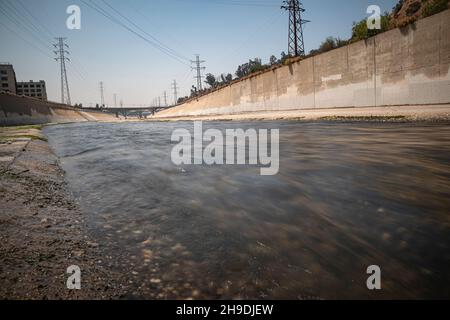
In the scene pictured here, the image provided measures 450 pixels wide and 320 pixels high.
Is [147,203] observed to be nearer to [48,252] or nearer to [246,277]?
[48,252]

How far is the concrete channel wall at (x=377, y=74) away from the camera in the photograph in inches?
545

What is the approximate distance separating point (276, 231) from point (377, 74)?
18.4 metres

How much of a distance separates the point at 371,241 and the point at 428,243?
372 mm

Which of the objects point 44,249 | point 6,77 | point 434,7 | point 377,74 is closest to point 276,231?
point 44,249

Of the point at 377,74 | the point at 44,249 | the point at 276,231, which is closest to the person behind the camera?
the point at 44,249

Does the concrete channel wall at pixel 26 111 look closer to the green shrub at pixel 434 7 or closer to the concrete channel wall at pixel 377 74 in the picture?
the concrete channel wall at pixel 377 74

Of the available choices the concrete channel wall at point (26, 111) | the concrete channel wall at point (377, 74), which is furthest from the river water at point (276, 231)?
the concrete channel wall at point (26, 111)

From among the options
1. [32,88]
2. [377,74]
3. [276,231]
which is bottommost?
[276,231]

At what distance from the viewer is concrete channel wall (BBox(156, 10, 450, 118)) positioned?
1384 cm

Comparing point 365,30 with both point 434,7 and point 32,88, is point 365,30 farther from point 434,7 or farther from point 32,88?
point 32,88

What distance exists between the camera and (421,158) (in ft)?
16.2

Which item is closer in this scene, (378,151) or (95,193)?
(95,193)

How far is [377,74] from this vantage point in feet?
56.5
